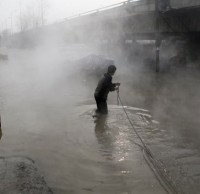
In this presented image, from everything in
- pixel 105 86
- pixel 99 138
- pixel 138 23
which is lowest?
pixel 99 138

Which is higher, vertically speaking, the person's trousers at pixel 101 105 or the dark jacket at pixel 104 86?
the dark jacket at pixel 104 86

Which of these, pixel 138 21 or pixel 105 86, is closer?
pixel 105 86

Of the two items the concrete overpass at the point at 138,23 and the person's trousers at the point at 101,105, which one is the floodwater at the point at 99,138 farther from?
the concrete overpass at the point at 138,23

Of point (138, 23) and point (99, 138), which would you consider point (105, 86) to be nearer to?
point (99, 138)

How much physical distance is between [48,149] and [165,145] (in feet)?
7.82

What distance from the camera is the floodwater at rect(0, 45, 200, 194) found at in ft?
16.8

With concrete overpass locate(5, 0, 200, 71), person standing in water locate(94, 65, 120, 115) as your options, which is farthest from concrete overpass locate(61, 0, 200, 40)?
person standing in water locate(94, 65, 120, 115)

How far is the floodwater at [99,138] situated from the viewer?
16.8 ft

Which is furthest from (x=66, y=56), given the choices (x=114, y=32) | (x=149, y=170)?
(x=149, y=170)

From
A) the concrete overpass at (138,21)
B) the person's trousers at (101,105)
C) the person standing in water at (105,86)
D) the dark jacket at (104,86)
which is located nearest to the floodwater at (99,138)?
the person's trousers at (101,105)

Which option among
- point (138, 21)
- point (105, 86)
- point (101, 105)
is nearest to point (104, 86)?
point (105, 86)

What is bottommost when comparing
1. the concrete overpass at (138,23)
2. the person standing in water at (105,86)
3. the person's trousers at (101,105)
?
the person's trousers at (101,105)

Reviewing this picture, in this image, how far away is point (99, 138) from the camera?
721 centimetres

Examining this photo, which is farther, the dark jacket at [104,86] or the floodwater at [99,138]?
the dark jacket at [104,86]
